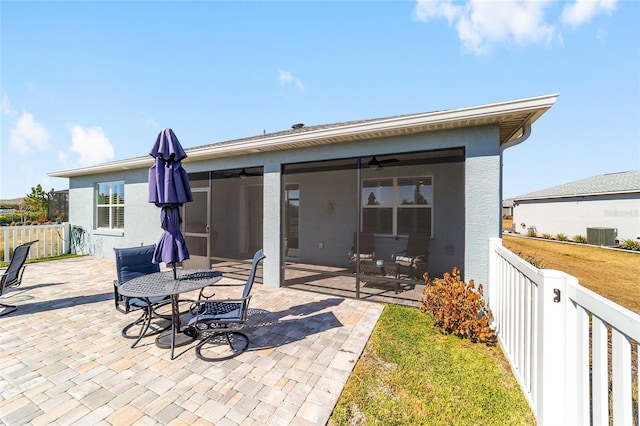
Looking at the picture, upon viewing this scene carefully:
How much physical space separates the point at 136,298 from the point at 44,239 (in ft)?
32.7

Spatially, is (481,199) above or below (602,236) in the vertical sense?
above

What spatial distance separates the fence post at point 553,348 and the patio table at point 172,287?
3.58 meters

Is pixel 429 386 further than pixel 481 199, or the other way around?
pixel 481 199

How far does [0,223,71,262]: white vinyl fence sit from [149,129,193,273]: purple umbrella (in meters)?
9.82

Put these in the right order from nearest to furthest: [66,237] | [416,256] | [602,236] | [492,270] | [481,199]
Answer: [492,270] < [481,199] < [416,256] < [66,237] < [602,236]

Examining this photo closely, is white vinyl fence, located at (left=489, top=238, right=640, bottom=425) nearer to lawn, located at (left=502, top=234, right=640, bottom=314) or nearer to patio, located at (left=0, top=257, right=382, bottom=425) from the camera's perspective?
patio, located at (left=0, top=257, right=382, bottom=425)

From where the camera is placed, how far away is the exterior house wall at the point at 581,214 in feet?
50.8

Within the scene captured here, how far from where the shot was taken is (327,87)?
32.9ft

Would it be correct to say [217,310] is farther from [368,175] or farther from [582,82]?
[582,82]

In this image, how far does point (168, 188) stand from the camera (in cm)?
356

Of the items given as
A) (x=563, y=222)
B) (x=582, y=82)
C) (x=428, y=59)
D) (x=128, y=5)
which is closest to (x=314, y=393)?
(x=428, y=59)

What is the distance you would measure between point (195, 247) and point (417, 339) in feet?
24.1

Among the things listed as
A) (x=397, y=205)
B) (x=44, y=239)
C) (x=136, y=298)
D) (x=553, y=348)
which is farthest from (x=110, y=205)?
(x=553, y=348)

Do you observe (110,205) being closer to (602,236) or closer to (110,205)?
(110,205)
